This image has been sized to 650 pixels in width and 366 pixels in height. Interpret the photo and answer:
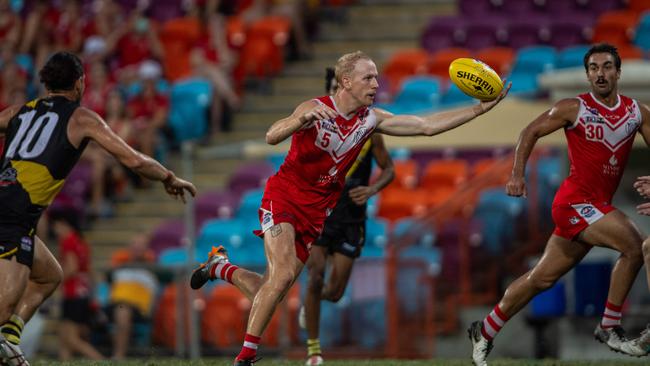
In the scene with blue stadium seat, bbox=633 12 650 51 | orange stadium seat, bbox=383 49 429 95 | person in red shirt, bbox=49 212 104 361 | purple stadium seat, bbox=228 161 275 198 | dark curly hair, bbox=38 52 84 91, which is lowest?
person in red shirt, bbox=49 212 104 361

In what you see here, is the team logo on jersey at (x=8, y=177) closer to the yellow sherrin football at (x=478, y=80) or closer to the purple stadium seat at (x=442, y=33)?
the yellow sherrin football at (x=478, y=80)

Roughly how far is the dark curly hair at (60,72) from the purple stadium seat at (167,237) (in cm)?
859

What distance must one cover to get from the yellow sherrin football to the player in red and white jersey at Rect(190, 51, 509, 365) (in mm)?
65

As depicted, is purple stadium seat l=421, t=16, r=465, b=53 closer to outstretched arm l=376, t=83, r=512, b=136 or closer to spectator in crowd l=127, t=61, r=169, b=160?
spectator in crowd l=127, t=61, r=169, b=160

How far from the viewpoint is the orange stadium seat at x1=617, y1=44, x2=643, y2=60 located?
55.7ft

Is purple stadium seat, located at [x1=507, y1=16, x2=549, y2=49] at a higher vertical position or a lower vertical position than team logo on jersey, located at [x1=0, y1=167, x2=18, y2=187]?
higher

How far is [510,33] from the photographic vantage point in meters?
19.0

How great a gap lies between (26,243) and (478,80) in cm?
343

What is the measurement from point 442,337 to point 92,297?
179 inches

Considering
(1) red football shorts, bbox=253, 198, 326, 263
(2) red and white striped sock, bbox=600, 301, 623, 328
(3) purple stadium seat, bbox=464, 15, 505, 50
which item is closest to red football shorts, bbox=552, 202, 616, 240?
(2) red and white striped sock, bbox=600, 301, 623, 328

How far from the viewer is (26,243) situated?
921 centimetres

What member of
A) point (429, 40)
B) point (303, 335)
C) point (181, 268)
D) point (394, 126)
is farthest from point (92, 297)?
point (394, 126)

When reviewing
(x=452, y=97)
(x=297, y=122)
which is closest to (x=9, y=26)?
(x=452, y=97)

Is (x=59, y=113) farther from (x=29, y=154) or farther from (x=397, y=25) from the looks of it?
(x=397, y=25)
